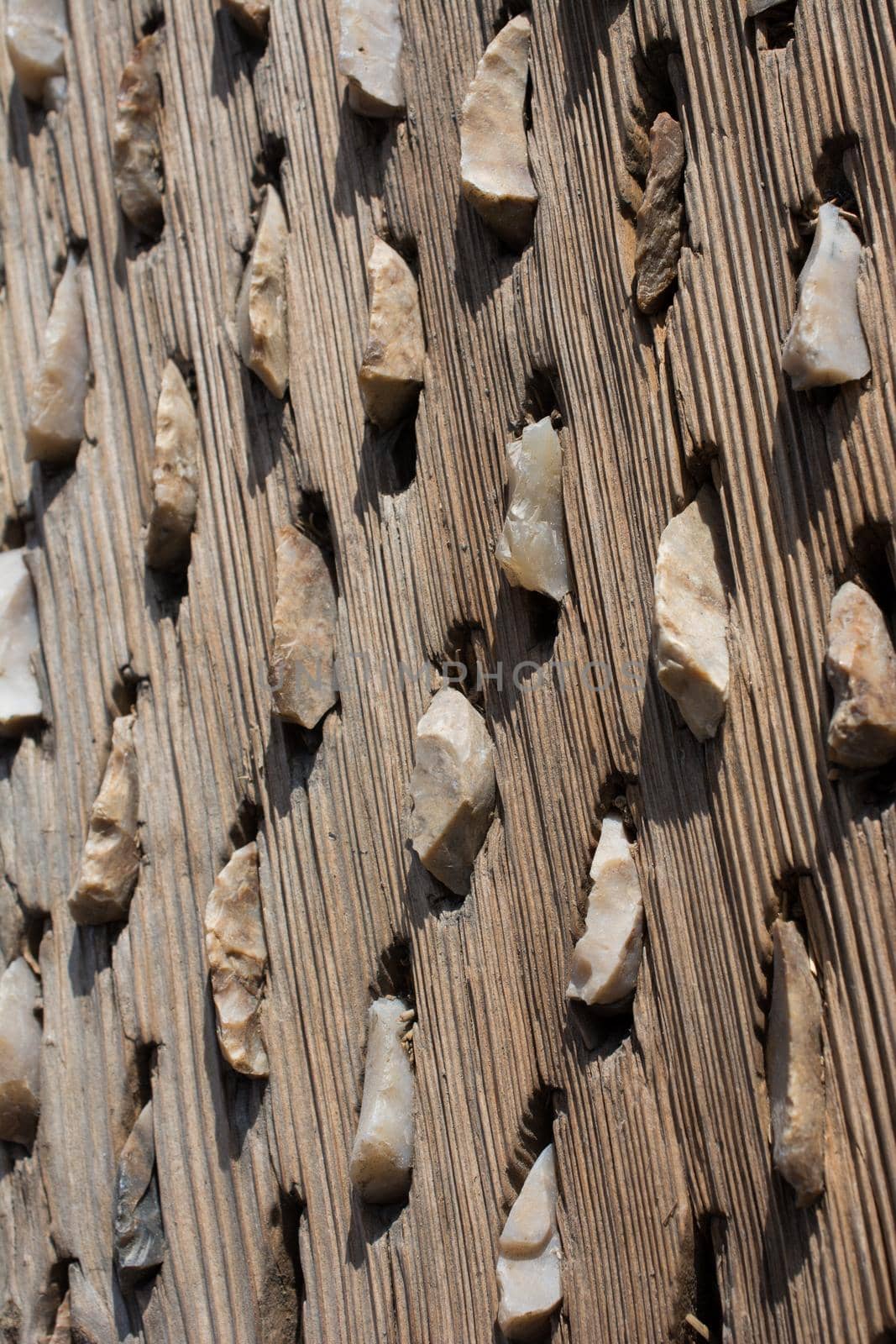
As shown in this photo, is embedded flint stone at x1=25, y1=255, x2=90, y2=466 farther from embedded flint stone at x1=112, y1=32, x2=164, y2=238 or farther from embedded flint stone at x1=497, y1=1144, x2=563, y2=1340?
embedded flint stone at x1=497, y1=1144, x2=563, y2=1340

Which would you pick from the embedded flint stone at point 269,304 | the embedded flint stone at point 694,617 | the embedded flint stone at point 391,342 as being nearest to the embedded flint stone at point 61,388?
the embedded flint stone at point 269,304

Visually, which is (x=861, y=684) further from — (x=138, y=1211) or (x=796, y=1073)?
(x=138, y=1211)

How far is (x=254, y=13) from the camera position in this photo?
2.46 ft

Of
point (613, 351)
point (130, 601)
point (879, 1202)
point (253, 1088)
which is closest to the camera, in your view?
point (879, 1202)

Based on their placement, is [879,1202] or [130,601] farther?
[130,601]

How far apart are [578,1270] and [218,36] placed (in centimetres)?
75

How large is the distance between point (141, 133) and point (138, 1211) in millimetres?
685

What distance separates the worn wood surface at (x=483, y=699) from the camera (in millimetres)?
504

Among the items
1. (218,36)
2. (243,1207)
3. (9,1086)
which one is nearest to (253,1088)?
(243,1207)

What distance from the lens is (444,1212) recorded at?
600 millimetres

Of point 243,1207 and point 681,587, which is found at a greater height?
point 681,587

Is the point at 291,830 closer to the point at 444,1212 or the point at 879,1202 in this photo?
the point at 444,1212

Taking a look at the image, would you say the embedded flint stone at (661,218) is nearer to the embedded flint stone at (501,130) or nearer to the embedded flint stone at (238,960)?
the embedded flint stone at (501,130)

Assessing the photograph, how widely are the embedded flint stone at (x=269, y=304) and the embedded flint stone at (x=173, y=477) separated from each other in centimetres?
6
